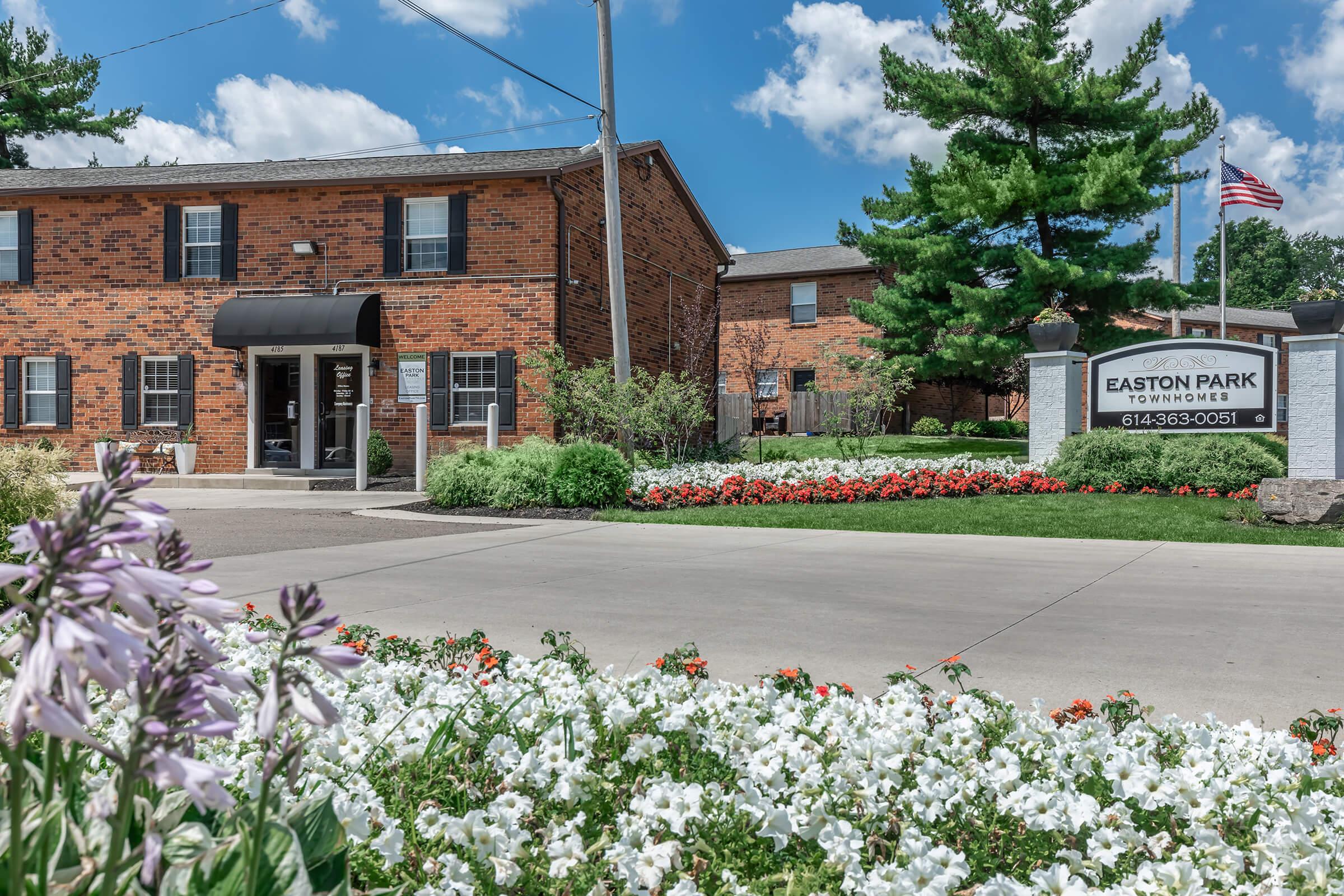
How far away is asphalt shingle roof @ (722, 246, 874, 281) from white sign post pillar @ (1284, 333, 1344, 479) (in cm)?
1807

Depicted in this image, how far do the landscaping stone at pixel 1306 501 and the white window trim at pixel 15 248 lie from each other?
76.8 ft

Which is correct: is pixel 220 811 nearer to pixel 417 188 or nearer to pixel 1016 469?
pixel 1016 469

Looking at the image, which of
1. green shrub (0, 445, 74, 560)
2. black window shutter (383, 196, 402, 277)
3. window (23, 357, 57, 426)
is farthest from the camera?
window (23, 357, 57, 426)

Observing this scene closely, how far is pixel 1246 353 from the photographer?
14070mm

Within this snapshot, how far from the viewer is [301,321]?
18.2m

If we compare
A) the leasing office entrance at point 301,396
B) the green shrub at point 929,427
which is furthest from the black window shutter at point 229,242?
the green shrub at point 929,427

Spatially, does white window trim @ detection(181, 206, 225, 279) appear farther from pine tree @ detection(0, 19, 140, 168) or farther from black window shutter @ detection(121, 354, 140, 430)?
pine tree @ detection(0, 19, 140, 168)

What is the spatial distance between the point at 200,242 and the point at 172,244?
52 cm

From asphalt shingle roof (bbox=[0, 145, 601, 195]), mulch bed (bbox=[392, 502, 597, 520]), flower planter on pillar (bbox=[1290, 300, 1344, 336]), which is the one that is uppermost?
asphalt shingle roof (bbox=[0, 145, 601, 195])

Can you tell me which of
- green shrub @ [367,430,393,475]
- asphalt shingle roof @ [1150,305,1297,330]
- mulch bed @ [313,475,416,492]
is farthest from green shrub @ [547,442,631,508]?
asphalt shingle roof @ [1150,305,1297,330]

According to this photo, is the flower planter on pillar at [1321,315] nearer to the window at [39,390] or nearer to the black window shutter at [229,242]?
the black window shutter at [229,242]

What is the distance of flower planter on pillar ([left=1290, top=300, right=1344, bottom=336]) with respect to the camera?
12258 mm

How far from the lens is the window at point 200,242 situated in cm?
1953

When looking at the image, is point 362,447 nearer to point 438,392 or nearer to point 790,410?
point 438,392
